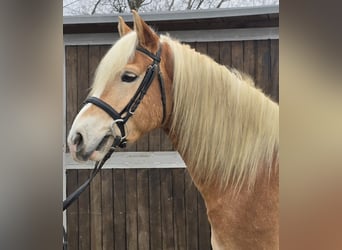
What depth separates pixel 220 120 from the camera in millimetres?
1367

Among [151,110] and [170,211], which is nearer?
[151,110]

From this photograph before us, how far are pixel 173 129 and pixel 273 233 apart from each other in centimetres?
49

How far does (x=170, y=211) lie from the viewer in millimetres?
1515

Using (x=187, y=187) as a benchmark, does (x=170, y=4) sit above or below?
above

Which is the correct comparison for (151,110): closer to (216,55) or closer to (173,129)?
(173,129)

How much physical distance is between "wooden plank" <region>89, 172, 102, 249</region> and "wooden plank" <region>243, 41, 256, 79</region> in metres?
0.67

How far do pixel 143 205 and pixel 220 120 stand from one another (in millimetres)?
438

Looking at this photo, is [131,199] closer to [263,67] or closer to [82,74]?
[82,74]

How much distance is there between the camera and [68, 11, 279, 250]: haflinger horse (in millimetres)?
1324

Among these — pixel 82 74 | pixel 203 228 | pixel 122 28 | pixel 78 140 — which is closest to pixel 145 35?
pixel 122 28

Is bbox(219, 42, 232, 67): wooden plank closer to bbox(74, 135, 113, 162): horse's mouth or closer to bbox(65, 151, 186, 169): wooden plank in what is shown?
bbox(65, 151, 186, 169): wooden plank

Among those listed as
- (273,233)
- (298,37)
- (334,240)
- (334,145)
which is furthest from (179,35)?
(334,240)

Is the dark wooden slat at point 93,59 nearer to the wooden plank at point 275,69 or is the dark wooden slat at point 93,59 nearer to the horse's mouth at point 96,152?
the horse's mouth at point 96,152

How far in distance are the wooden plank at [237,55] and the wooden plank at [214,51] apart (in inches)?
2.2
